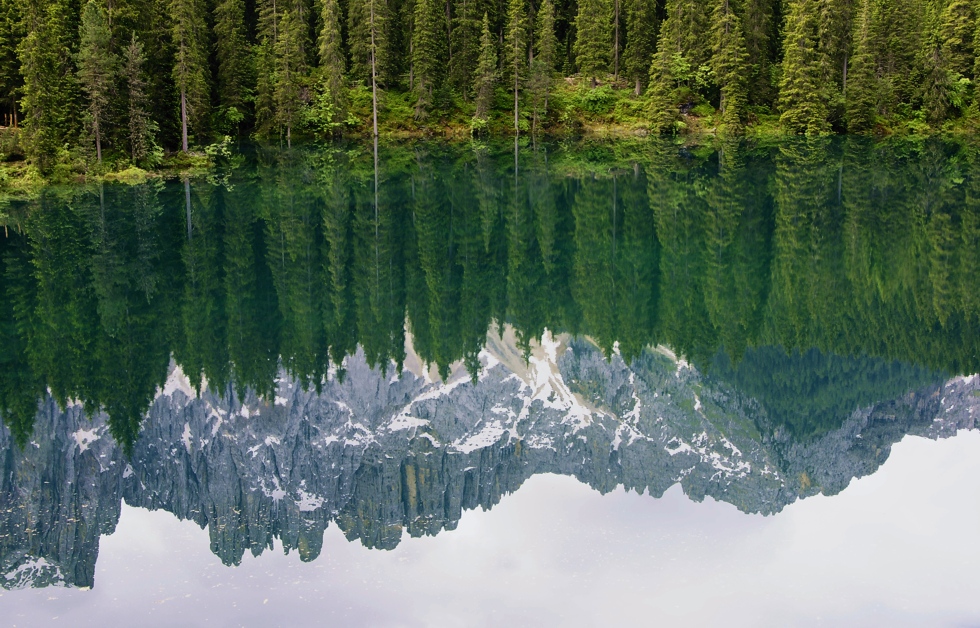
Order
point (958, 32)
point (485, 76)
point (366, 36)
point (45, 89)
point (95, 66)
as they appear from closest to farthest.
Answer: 1. point (45, 89)
2. point (95, 66)
3. point (958, 32)
4. point (485, 76)
5. point (366, 36)

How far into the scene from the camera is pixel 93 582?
12.3m

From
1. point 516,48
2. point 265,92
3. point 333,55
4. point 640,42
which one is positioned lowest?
point 265,92

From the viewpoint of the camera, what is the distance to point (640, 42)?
267 feet

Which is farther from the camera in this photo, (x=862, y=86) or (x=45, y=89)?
(x=862, y=86)

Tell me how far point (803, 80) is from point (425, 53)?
2864 centimetres

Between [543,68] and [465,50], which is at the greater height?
[465,50]

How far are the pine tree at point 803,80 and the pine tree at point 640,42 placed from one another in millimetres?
12032

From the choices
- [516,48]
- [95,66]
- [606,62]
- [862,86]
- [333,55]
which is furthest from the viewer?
[606,62]

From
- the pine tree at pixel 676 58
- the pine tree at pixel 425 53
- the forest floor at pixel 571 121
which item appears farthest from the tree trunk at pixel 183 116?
the pine tree at pixel 676 58

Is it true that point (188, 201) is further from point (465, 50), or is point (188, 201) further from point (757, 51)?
point (757, 51)

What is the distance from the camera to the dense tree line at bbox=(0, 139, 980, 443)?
20.0 meters

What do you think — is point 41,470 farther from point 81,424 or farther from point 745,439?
point 745,439

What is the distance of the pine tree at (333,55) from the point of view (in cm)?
7288

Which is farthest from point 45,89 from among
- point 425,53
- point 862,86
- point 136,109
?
point 862,86
